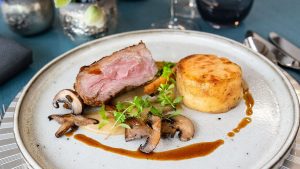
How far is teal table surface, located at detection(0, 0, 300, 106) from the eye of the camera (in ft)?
6.29

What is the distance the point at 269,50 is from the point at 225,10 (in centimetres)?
33

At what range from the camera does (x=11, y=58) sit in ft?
5.74

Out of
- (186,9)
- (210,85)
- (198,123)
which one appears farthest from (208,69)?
(186,9)

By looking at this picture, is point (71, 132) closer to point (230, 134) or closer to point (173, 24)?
point (230, 134)

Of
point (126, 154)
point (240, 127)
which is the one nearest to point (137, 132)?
point (126, 154)

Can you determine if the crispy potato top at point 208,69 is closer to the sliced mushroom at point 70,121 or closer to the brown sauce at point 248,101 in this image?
the brown sauce at point 248,101

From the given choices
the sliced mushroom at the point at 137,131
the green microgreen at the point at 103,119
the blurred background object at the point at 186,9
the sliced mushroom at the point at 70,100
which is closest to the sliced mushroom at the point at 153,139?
the sliced mushroom at the point at 137,131

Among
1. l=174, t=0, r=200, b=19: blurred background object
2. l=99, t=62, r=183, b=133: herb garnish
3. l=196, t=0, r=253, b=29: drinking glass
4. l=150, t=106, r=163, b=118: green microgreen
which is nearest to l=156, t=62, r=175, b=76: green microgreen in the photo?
l=99, t=62, r=183, b=133: herb garnish

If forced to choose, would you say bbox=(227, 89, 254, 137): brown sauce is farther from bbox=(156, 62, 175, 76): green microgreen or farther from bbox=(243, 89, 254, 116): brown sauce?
bbox=(156, 62, 175, 76): green microgreen

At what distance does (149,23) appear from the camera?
2.16 meters

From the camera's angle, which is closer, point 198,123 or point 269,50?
point 198,123

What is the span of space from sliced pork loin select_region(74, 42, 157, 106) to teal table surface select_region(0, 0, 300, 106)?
1.41ft

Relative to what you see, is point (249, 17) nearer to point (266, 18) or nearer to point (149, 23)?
point (266, 18)

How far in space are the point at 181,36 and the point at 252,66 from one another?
347mm
